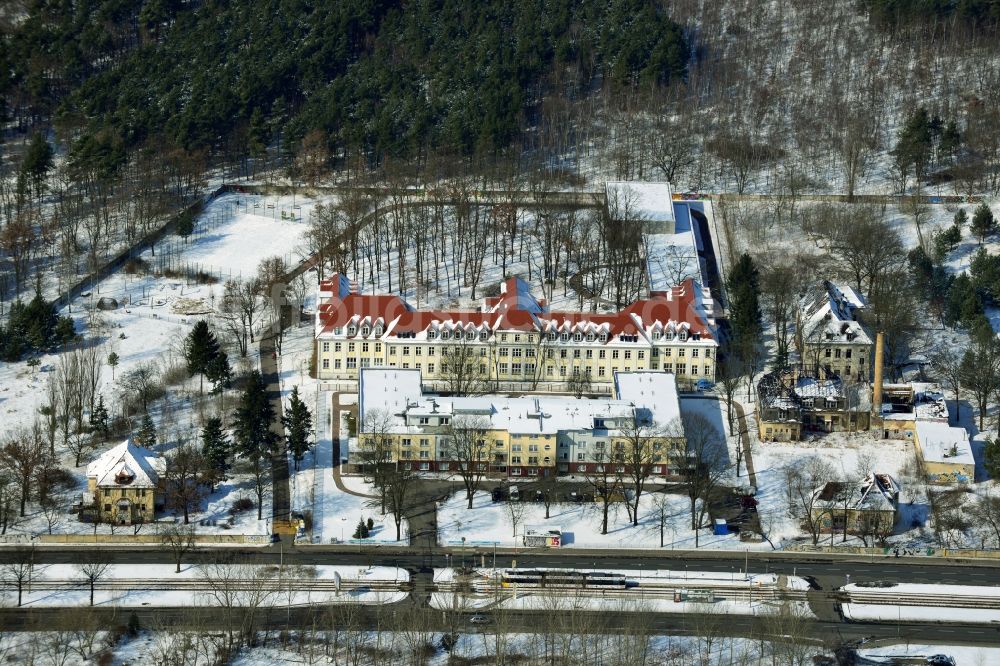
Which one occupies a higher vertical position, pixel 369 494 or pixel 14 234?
pixel 14 234

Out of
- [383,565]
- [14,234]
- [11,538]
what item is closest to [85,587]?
[11,538]

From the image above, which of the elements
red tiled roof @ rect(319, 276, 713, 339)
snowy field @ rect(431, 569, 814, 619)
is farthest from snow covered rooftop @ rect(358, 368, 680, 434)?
snowy field @ rect(431, 569, 814, 619)

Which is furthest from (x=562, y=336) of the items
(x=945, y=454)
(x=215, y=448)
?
(x=945, y=454)

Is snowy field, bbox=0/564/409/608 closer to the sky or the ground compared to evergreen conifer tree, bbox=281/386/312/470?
closer to the ground

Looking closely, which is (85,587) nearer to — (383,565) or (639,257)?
(383,565)

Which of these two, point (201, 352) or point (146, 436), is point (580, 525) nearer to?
point (146, 436)

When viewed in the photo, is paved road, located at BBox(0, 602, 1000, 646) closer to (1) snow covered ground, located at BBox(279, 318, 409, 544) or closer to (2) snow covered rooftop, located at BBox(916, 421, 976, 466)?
(1) snow covered ground, located at BBox(279, 318, 409, 544)
